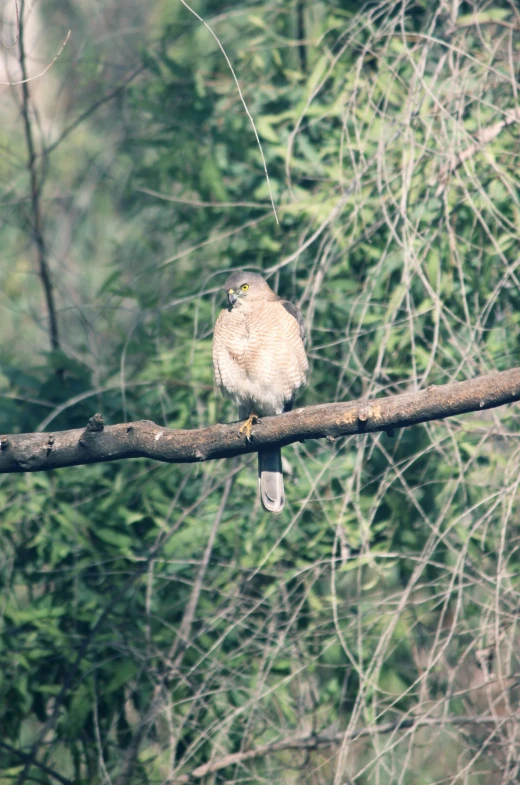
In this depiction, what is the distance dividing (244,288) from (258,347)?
0.91 feet

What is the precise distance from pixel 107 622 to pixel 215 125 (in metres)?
2.75

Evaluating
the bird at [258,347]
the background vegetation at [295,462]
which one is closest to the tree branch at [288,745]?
the background vegetation at [295,462]

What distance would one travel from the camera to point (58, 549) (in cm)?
450

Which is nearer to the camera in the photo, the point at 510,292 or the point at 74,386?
the point at 510,292

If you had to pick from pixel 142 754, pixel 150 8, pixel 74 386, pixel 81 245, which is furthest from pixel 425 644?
pixel 150 8

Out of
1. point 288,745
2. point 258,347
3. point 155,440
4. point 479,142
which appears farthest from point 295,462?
point 479,142

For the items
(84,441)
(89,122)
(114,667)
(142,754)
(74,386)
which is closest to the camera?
(84,441)

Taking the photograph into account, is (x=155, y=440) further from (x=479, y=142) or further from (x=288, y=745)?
(x=479, y=142)

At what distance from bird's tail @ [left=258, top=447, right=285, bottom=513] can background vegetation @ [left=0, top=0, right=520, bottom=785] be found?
128 millimetres

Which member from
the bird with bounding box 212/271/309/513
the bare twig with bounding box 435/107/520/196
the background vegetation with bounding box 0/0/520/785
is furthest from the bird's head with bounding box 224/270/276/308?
the bare twig with bounding box 435/107/520/196

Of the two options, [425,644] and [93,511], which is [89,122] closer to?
[93,511]

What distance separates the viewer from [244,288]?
166 inches

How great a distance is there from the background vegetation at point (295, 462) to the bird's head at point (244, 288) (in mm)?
159

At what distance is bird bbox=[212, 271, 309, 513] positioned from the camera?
414cm
